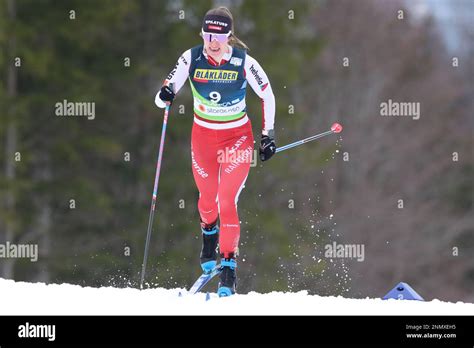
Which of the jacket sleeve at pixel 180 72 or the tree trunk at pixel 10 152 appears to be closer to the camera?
the jacket sleeve at pixel 180 72

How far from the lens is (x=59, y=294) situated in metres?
7.79

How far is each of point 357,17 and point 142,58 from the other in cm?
1006

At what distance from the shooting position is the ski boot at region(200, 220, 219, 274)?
8445 millimetres

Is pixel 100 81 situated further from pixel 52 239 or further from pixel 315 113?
pixel 315 113

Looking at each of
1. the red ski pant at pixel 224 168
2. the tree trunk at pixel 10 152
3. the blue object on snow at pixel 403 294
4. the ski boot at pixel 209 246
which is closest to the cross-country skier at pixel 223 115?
the red ski pant at pixel 224 168

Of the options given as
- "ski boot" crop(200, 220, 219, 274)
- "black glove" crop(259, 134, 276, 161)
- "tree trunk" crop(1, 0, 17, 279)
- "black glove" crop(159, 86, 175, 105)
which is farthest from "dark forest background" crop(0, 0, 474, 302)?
"black glove" crop(159, 86, 175, 105)

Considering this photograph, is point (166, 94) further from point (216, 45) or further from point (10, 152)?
point (10, 152)

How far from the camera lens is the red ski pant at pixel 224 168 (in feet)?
26.2

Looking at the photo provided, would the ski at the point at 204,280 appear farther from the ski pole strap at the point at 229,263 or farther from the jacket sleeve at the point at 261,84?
the jacket sleeve at the point at 261,84

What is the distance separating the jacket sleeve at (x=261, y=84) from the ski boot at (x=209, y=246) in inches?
35.6

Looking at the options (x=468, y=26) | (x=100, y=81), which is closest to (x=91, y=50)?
(x=100, y=81)

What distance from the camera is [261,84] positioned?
802 centimetres

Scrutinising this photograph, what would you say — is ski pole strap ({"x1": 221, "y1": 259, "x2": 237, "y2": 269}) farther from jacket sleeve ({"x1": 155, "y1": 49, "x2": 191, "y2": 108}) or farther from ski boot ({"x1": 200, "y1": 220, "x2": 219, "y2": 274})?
jacket sleeve ({"x1": 155, "y1": 49, "x2": 191, "y2": 108})

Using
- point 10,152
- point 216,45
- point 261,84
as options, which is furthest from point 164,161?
point 216,45
